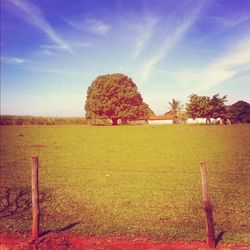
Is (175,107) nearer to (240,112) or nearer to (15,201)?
(240,112)

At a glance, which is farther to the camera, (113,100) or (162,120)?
(162,120)

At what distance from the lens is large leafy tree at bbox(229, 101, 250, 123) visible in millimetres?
78756

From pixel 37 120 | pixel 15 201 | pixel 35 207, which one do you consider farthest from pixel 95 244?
pixel 37 120

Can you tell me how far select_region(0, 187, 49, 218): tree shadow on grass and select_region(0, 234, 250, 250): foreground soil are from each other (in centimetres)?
204

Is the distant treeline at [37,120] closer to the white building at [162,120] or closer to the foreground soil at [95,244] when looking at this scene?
the white building at [162,120]

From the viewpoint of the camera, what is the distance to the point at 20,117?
7312 centimetres

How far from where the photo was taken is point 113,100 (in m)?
70.9

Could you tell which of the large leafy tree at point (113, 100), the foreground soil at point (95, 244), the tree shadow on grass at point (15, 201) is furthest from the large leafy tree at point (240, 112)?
the foreground soil at point (95, 244)

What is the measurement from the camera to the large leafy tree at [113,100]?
233 ft

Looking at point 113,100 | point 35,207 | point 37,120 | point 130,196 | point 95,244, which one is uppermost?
point 113,100

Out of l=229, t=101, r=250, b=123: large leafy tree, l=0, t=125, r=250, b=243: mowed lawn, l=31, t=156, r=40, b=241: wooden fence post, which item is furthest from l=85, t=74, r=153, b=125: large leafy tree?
l=31, t=156, r=40, b=241: wooden fence post

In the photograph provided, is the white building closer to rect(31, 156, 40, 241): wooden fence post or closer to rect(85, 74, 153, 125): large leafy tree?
rect(85, 74, 153, 125): large leafy tree

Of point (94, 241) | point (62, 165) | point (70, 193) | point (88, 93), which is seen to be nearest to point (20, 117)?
point (88, 93)

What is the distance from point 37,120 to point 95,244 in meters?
72.7
